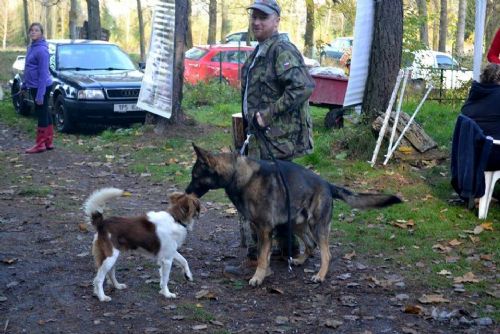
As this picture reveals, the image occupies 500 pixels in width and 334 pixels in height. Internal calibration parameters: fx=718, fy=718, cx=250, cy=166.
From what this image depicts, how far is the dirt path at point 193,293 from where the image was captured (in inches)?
202

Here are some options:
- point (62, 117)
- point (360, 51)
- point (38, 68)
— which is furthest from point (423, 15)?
point (38, 68)

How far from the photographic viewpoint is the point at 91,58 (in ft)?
51.2

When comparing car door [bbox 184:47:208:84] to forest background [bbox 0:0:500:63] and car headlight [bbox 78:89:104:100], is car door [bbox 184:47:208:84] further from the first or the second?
car headlight [bbox 78:89:104:100]

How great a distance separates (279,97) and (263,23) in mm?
641

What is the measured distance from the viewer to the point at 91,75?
14.8 metres

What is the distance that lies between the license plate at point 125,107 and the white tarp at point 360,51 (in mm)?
4959

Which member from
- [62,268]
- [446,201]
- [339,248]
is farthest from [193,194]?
[446,201]

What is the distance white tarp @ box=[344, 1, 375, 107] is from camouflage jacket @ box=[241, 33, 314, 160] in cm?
504

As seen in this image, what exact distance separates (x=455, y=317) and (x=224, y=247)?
2.71 m

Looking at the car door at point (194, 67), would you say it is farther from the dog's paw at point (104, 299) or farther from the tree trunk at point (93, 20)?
the dog's paw at point (104, 299)

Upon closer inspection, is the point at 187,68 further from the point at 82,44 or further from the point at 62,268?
the point at 62,268

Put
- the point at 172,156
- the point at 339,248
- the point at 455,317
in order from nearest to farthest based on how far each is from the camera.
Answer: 1. the point at 455,317
2. the point at 339,248
3. the point at 172,156

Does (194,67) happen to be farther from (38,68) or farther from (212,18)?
(38,68)

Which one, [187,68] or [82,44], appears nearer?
[82,44]
